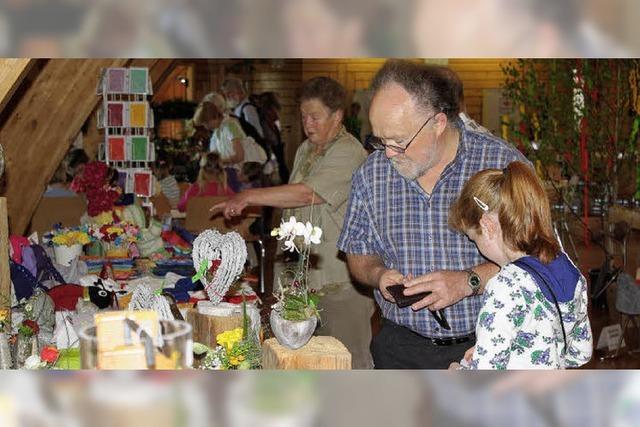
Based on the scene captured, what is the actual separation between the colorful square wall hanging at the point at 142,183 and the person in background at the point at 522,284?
4.75 metres

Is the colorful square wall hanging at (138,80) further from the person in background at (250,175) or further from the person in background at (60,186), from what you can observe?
the person in background at (250,175)

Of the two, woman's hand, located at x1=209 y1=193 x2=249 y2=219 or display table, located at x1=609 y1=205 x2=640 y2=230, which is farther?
display table, located at x1=609 y1=205 x2=640 y2=230

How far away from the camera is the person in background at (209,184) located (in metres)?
8.09

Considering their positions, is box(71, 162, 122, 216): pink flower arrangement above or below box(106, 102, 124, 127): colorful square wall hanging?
below

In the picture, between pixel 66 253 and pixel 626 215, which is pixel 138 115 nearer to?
pixel 66 253

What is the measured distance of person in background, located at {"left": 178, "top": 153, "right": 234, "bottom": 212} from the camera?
8093 mm

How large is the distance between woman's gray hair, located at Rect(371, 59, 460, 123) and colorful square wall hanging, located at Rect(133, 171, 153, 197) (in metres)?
4.30

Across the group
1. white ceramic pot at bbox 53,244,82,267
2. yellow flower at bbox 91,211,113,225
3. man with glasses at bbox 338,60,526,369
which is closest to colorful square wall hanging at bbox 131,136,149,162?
yellow flower at bbox 91,211,113,225

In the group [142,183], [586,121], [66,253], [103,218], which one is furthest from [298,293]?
[586,121]

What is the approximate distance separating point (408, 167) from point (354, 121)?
1205 cm

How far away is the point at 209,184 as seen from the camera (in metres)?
8.15

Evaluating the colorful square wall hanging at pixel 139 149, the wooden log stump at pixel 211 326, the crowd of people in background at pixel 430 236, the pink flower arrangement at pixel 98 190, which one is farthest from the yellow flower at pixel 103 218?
the wooden log stump at pixel 211 326

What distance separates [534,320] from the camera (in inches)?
94.3

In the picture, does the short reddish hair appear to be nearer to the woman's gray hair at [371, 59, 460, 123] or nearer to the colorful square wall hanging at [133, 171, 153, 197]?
the woman's gray hair at [371, 59, 460, 123]
